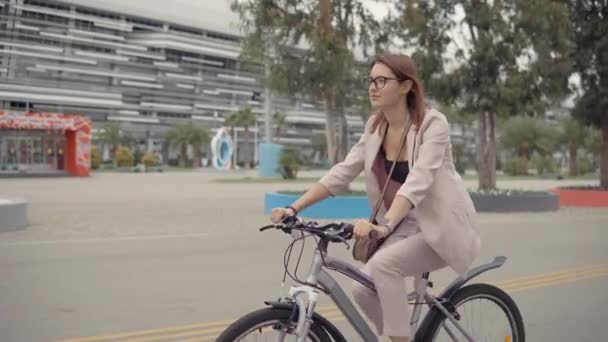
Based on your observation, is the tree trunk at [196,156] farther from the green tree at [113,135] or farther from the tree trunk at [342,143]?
the tree trunk at [342,143]

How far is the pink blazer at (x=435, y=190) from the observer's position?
358cm

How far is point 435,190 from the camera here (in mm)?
3643

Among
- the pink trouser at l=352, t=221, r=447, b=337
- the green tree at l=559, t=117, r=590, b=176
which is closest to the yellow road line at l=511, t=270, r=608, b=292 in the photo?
the pink trouser at l=352, t=221, r=447, b=337

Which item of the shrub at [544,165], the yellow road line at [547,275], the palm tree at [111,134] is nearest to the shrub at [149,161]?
the palm tree at [111,134]

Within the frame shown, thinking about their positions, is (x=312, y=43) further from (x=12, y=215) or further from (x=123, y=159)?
(x=123, y=159)

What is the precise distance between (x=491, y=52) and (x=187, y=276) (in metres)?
13.0

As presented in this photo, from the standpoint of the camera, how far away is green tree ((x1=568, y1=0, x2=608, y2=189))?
2280 centimetres

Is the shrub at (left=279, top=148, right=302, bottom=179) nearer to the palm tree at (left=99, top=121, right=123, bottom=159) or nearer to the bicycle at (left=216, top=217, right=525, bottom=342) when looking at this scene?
the palm tree at (left=99, top=121, right=123, bottom=159)

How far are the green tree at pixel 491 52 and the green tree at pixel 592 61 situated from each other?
1719 mm

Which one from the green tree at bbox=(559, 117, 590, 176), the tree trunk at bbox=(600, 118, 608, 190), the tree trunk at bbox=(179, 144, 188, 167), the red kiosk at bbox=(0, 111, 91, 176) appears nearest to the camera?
the tree trunk at bbox=(600, 118, 608, 190)

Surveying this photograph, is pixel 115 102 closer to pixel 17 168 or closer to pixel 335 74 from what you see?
pixel 17 168

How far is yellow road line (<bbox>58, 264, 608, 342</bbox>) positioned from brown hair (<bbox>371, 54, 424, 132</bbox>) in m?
2.63

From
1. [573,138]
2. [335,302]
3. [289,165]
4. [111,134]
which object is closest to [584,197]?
[335,302]

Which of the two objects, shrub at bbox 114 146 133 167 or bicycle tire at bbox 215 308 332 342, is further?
shrub at bbox 114 146 133 167
